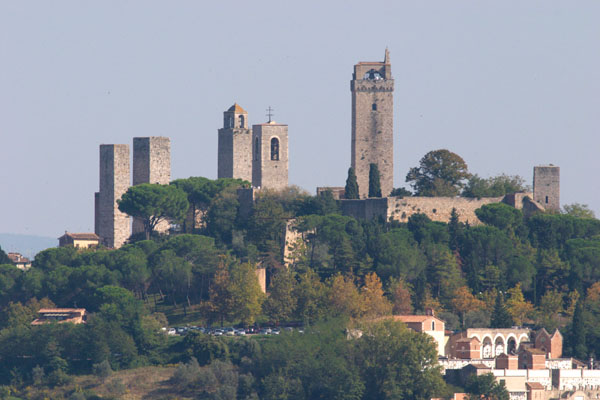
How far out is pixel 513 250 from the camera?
7169 cm

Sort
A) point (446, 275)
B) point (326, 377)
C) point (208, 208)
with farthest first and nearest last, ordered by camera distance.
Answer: point (208, 208), point (446, 275), point (326, 377)

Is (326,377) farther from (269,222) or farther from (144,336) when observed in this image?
(269,222)

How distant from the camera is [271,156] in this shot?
79250 millimetres

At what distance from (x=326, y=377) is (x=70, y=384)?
9.86 m

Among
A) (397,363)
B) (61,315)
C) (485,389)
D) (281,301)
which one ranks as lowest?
(485,389)

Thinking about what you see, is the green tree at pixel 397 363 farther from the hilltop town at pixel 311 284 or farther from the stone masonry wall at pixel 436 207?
the stone masonry wall at pixel 436 207

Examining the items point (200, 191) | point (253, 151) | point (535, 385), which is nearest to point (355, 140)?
point (253, 151)

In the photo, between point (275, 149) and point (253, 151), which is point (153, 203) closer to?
point (253, 151)

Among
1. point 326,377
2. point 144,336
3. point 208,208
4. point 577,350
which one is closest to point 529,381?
point 577,350

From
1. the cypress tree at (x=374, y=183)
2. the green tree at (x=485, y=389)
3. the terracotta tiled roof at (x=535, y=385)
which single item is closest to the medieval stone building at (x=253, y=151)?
the cypress tree at (x=374, y=183)

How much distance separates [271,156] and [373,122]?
529 cm

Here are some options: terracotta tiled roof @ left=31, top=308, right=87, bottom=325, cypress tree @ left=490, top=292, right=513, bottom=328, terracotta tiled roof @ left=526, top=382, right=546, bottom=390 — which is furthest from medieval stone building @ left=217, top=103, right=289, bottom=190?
terracotta tiled roof @ left=526, top=382, right=546, bottom=390

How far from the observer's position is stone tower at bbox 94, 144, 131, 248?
77562 mm

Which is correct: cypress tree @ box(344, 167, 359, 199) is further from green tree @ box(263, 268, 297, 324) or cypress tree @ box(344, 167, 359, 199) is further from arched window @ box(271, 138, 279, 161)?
green tree @ box(263, 268, 297, 324)
